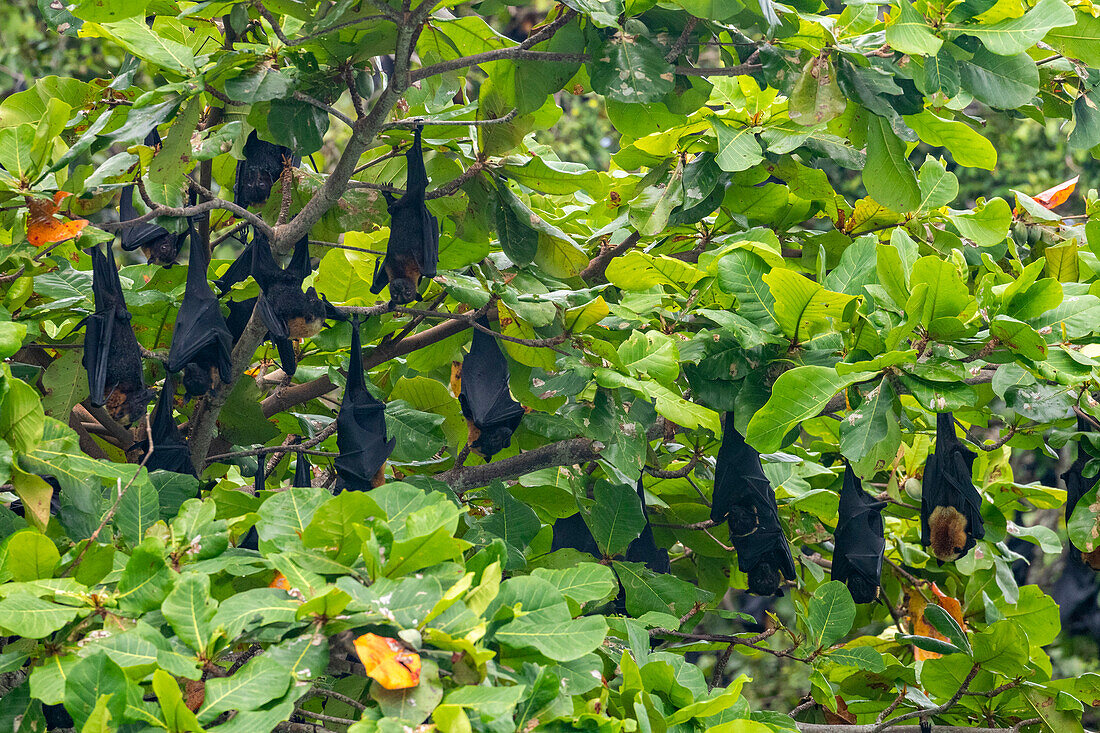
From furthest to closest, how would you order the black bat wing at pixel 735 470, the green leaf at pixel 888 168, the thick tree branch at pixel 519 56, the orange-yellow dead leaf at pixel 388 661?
the black bat wing at pixel 735 470 → the green leaf at pixel 888 168 → the thick tree branch at pixel 519 56 → the orange-yellow dead leaf at pixel 388 661

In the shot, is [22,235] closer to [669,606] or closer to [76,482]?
[76,482]

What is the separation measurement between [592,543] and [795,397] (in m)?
1.06

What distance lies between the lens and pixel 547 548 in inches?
88.4

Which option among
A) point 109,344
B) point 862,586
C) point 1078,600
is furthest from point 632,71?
point 1078,600

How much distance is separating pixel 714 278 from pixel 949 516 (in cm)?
88

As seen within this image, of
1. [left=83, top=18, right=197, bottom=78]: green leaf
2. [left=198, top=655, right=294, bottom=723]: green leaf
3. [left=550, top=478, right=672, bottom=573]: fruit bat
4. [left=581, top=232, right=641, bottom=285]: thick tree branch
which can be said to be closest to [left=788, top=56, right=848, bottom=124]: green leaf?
[left=581, top=232, right=641, bottom=285]: thick tree branch

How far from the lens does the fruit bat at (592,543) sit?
2545mm

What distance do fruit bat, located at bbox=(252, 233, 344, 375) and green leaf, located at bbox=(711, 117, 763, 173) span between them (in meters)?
0.97

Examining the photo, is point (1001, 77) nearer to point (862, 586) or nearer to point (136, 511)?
point (862, 586)

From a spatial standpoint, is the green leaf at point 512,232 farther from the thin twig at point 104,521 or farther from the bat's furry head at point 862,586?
the bat's furry head at point 862,586

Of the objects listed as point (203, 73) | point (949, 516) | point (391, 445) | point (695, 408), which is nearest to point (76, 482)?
point (391, 445)

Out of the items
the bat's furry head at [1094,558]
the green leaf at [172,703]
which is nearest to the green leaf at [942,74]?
the bat's furry head at [1094,558]

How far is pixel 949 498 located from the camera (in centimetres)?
236

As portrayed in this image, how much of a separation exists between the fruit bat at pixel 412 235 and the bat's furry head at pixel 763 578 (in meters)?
1.13
